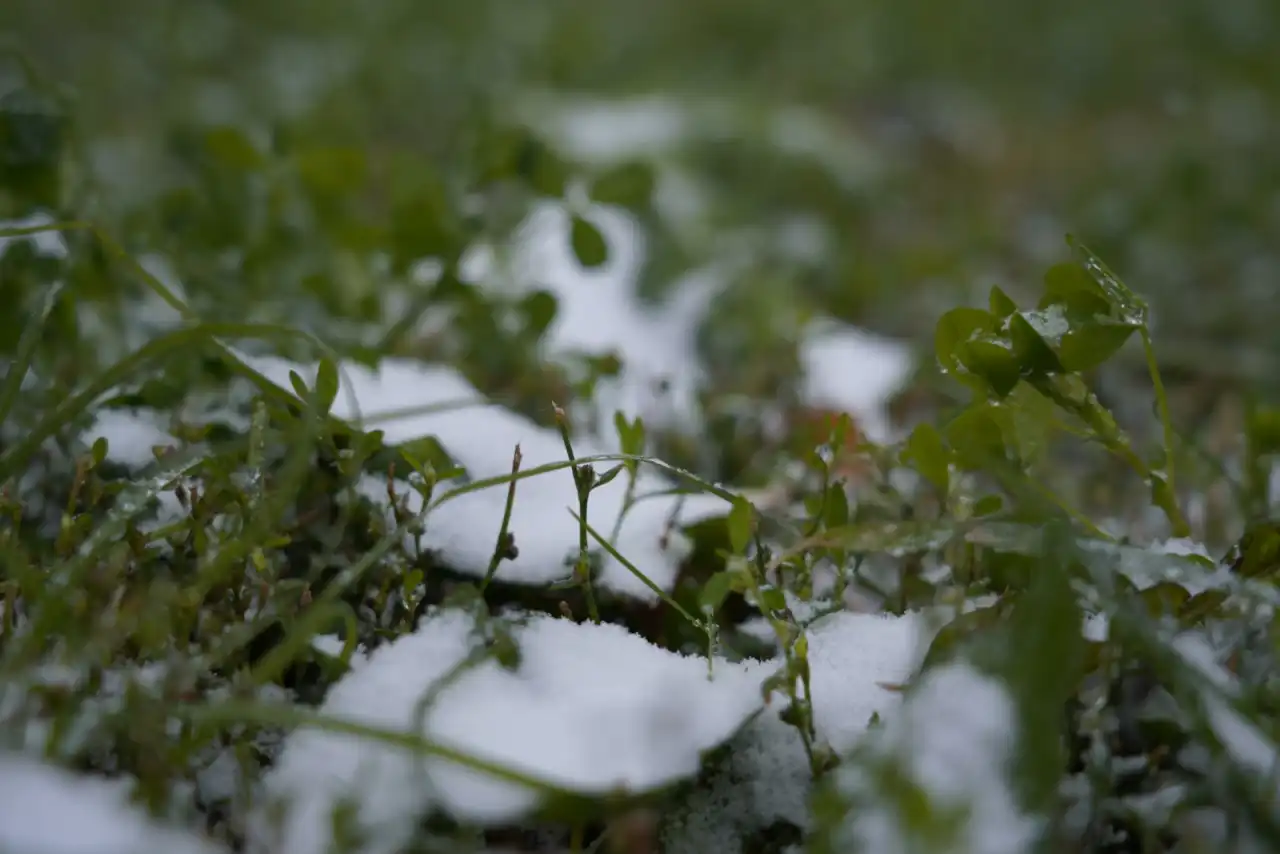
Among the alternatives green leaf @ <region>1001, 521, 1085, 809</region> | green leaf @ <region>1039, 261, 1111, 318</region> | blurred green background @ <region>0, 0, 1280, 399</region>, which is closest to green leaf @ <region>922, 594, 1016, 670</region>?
green leaf @ <region>1001, 521, 1085, 809</region>

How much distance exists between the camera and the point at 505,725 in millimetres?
850

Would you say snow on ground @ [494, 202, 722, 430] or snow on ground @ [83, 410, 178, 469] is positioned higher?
snow on ground @ [494, 202, 722, 430]

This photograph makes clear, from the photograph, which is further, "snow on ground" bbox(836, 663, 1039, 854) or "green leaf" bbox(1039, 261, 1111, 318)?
"green leaf" bbox(1039, 261, 1111, 318)

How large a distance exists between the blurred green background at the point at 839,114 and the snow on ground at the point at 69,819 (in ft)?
3.54

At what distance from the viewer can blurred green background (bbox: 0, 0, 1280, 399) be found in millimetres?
2633

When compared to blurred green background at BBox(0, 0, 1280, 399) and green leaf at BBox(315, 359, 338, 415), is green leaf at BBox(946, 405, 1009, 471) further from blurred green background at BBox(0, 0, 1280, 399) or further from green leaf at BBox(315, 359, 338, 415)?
blurred green background at BBox(0, 0, 1280, 399)

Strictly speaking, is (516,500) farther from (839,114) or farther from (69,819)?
(839,114)

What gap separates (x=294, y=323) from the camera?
1.72 m

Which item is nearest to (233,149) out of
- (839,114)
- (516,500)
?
(516,500)

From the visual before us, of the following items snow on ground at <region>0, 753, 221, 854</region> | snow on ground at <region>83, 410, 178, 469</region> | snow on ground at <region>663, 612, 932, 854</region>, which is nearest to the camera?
snow on ground at <region>0, 753, 221, 854</region>

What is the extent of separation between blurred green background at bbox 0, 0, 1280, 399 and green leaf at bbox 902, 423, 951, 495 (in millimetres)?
1096

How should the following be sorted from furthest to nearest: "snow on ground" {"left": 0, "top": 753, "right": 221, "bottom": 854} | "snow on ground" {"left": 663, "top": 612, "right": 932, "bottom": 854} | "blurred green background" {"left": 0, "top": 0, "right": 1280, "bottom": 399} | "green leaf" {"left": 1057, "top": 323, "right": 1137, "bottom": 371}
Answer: "blurred green background" {"left": 0, "top": 0, "right": 1280, "bottom": 399}
"green leaf" {"left": 1057, "top": 323, "right": 1137, "bottom": 371}
"snow on ground" {"left": 663, "top": 612, "right": 932, "bottom": 854}
"snow on ground" {"left": 0, "top": 753, "right": 221, "bottom": 854}

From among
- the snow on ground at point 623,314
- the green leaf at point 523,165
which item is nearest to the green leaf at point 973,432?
the snow on ground at point 623,314

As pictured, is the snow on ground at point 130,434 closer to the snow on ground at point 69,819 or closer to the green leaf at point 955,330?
the snow on ground at point 69,819
